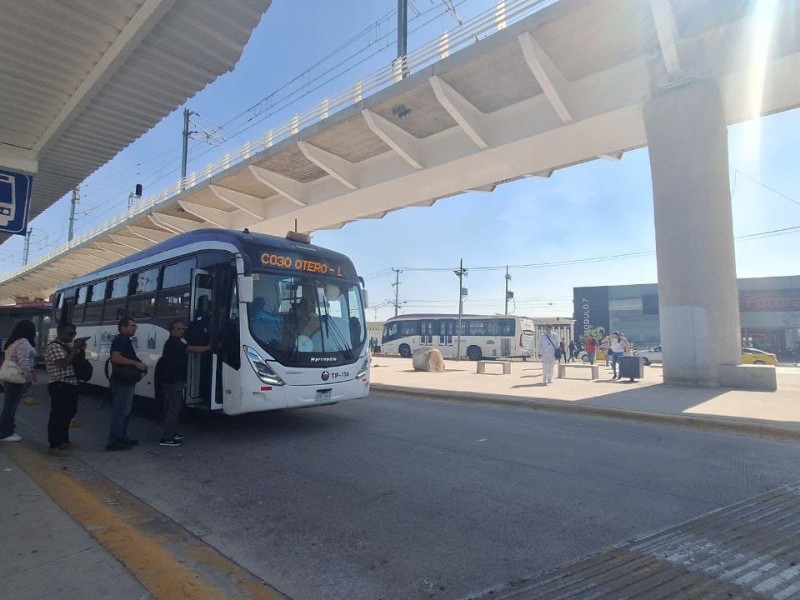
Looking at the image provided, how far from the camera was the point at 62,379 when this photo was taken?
19.6 feet

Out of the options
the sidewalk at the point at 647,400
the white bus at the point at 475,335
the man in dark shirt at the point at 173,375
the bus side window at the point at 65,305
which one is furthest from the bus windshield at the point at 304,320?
the white bus at the point at 475,335

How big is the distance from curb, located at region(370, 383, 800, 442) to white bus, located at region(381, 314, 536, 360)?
22528mm

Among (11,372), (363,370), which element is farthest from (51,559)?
(363,370)

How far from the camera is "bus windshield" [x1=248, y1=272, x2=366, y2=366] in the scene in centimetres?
705

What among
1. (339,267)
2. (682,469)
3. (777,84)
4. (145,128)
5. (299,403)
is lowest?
(682,469)

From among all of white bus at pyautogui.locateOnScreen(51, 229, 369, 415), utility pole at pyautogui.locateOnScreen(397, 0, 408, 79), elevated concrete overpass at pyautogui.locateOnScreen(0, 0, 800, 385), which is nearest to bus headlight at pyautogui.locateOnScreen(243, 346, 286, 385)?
white bus at pyautogui.locateOnScreen(51, 229, 369, 415)

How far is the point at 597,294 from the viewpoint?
176 ft

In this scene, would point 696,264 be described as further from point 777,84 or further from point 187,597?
point 187,597

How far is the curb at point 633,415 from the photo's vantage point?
7.31 meters

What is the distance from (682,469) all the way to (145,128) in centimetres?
849

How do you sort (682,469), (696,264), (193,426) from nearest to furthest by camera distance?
(682,469) → (193,426) → (696,264)

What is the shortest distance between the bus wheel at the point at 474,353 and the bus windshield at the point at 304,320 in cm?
2767

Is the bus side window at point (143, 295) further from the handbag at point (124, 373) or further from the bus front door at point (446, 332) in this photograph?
the bus front door at point (446, 332)

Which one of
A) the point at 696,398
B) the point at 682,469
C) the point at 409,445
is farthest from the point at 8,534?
the point at 696,398
